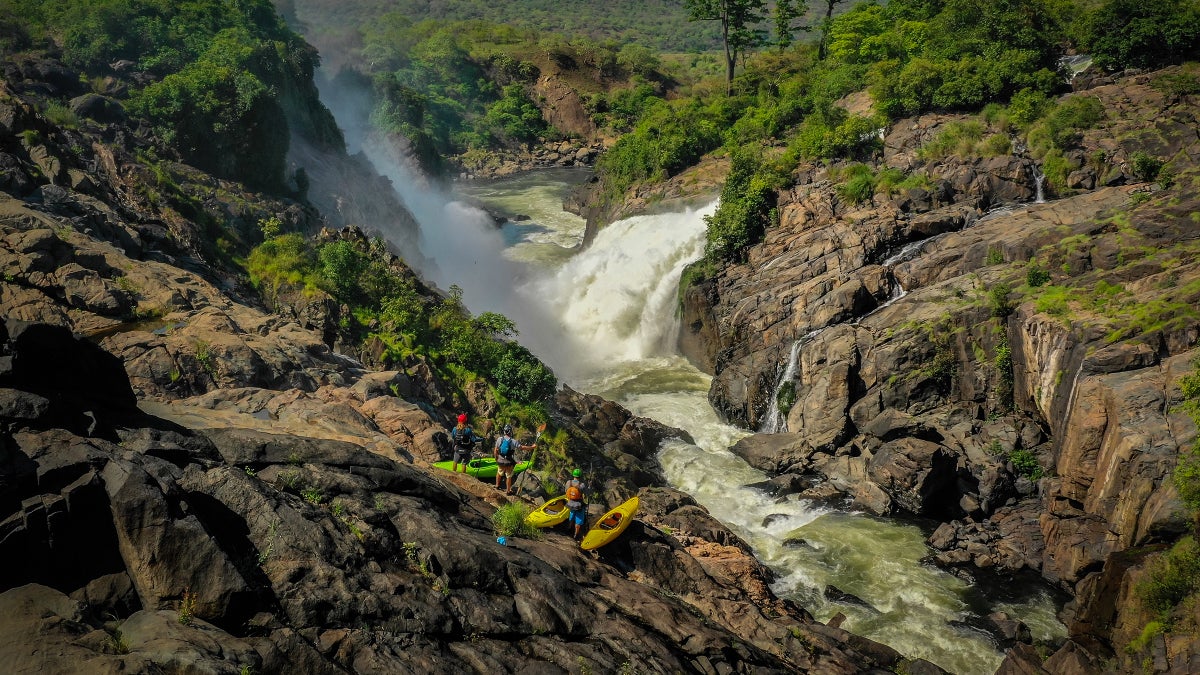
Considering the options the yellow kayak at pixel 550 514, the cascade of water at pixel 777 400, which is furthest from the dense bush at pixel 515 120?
the yellow kayak at pixel 550 514

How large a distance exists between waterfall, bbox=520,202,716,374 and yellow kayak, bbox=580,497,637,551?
2285cm

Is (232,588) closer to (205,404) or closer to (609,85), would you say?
(205,404)

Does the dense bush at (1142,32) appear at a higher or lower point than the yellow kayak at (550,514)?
higher

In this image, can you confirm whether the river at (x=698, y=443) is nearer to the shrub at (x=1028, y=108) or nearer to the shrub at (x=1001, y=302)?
the shrub at (x=1001, y=302)

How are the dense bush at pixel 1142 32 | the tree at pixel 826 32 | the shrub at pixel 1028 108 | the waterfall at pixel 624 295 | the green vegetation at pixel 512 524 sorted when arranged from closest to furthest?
the green vegetation at pixel 512 524
the dense bush at pixel 1142 32
the shrub at pixel 1028 108
the waterfall at pixel 624 295
the tree at pixel 826 32

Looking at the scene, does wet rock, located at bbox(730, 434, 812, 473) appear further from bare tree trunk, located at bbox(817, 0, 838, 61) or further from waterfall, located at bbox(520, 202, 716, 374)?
bare tree trunk, located at bbox(817, 0, 838, 61)

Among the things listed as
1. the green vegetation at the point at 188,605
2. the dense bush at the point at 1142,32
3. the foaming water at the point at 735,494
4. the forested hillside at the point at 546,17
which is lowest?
the foaming water at the point at 735,494

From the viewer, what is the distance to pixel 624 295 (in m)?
42.7

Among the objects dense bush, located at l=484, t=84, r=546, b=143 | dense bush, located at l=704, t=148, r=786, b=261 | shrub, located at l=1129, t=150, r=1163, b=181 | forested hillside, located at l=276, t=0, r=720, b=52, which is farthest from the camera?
forested hillside, located at l=276, t=0, r=720, b=52

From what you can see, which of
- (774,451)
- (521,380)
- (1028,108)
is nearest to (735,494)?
(774,451)

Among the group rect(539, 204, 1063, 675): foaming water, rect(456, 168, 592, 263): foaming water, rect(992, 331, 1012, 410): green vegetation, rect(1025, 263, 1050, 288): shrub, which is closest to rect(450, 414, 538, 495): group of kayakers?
rect(539, 204, 1063, 675): foaming water

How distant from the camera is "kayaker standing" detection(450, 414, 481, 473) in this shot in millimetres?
18141

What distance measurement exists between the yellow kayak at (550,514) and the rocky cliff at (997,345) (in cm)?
1077

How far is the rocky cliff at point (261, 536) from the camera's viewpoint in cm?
902
